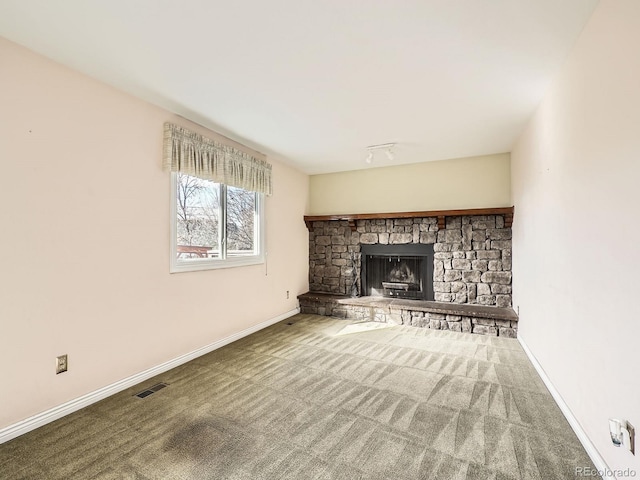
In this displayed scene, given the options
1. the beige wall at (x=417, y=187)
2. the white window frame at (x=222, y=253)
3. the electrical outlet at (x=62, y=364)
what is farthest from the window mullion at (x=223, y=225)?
the beige wall at (x=417, y=187)

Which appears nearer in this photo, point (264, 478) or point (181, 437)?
point (264, 478)

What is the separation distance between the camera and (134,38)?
1.84 m

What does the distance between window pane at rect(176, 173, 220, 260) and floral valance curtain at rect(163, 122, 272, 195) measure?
16 cm

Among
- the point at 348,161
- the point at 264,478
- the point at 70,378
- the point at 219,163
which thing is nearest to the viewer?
the point at 264,478

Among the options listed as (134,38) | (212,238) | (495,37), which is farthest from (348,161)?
(134,38)

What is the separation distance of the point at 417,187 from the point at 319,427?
12.6 ft

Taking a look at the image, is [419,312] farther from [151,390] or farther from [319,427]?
[151,390]

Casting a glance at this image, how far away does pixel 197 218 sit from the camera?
3.30 meters

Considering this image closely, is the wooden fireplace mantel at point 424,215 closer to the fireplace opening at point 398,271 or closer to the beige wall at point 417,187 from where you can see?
the beige wall at point 417,187

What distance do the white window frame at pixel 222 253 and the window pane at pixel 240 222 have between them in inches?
2.5

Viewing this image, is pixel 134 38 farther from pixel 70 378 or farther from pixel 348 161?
pixel 348 161

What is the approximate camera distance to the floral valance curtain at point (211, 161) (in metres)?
2.89

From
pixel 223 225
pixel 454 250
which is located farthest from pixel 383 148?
pixel 223 225

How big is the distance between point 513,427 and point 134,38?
347 cm
